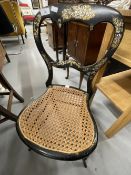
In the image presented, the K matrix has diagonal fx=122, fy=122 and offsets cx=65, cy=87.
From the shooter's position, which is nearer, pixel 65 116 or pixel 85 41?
pixel 65 116

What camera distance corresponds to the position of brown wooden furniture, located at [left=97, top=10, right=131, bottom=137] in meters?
0.72

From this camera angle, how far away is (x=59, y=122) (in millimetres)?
619

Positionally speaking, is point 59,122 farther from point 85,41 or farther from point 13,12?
point 13,12

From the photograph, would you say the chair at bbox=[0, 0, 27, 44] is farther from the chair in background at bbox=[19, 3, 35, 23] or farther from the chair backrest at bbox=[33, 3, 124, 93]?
Result: the chair in background at bbox=[19, 3, 35, 23]

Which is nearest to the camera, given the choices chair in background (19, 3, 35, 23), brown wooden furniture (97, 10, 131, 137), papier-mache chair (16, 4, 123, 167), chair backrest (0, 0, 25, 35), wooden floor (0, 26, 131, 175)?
papier-mache chair (16, 4, 123, 167)

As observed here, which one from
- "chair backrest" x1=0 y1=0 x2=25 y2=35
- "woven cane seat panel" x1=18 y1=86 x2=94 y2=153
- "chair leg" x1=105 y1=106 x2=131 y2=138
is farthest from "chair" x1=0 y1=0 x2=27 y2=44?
"chair leg" x1=105 y1=106 x2=131 y2=138

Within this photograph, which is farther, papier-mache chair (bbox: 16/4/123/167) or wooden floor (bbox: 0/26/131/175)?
wooden floor (bbox: 0/26/131/175)

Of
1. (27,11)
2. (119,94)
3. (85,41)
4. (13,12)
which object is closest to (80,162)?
(119,94)

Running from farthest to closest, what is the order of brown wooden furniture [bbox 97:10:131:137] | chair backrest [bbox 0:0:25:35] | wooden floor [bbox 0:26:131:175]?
chair backrest [bbox 0:0:25:35]
wooden floor [bbox 0:26:131:175]
brown wooden furniture [bbox 97:10:131:137]

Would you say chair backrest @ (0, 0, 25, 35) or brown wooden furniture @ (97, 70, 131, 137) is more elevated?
chair backrest @ (0, 0, 25, 35)

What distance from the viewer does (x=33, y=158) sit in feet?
2.89

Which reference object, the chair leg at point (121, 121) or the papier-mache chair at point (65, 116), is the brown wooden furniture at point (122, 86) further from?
the papier-mache chair at point (65, 116)

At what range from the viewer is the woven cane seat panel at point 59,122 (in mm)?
529

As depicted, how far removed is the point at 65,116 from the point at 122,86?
0.57 meters
